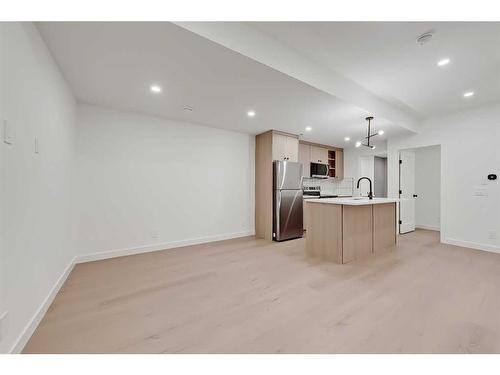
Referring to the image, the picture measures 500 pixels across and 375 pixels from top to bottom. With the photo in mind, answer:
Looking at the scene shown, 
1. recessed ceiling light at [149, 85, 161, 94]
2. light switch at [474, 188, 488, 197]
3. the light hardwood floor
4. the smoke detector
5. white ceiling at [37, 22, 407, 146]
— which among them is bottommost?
the light hardwood floor

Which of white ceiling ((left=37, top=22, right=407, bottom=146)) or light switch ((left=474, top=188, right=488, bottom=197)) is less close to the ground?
white ceiling ((left=37, top=22, right=407, bottom=146))

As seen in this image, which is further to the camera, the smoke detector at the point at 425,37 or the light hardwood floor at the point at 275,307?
the smoke detector at the point at 425,37

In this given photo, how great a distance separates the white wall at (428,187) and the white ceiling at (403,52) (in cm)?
266

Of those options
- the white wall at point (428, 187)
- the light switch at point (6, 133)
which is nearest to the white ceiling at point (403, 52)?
the light switch at point (6, 133)

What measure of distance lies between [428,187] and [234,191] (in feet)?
17.3

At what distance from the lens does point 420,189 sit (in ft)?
18.8

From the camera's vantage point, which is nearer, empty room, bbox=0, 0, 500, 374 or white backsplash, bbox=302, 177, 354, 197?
empty room, bbox=0, 0, 500, 374

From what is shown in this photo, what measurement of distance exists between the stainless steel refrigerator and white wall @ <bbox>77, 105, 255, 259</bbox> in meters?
0.72

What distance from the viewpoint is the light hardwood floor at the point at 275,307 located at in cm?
140

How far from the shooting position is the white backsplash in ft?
20.6

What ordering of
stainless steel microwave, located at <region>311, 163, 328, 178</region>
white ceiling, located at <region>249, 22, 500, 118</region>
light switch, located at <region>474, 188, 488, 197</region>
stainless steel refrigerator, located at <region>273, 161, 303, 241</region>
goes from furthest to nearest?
1. stainless steel microwave, located at <region>311, 163, 328, 178</region>
2. stainless steel refrigerator, located at <region>273, 161, 303, 241</region>
3. light switch, located at <region>474, 188, 488, 197</region>
4. white ceiling, located at <region>249, 22, 500, 118</region>

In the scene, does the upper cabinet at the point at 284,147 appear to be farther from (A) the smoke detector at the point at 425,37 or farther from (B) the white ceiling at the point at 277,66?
(A) the smoke detector at the point at 425,37

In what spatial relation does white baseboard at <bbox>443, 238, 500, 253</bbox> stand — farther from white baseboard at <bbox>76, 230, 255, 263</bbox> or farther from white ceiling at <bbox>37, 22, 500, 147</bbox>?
white baseboard at <bbox>76, 230, 255, 263</bbox>

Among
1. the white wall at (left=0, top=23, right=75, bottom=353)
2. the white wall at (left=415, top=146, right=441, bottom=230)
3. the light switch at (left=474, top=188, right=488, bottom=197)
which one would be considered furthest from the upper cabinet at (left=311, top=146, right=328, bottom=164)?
the white wall at (left=0, top=23, right=75, bottom=353)
